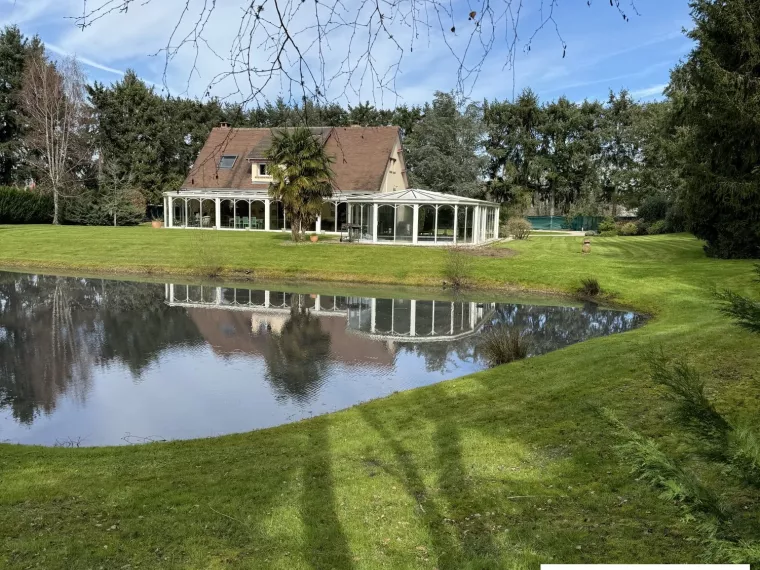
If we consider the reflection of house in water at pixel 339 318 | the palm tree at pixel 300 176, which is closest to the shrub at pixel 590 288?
the reflection of house in water at pixel 339 318

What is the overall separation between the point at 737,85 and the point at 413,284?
11.2 metres

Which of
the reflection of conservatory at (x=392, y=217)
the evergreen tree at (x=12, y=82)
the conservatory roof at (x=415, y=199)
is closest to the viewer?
the conservatory roof at (x=415, y=199)

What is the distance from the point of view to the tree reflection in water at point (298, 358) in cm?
888

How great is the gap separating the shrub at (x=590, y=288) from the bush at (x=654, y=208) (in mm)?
21749

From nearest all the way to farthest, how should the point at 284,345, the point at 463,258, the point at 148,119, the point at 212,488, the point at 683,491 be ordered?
1. the point at 683,491
2. the point at 212,488
3. the point at 284,345
4. the point at 463,258
5. the point at 148,119

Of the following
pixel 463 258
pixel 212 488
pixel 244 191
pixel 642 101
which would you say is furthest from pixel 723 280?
pixel 642 101

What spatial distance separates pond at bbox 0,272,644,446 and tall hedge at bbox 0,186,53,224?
1874 cm

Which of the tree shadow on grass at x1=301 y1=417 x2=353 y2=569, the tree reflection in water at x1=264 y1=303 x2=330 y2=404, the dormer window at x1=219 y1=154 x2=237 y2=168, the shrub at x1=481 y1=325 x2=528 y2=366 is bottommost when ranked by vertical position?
the tree reflection in water at x1=264 y1=303 x2=330 y2=404

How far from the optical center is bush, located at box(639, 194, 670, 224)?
121 ft

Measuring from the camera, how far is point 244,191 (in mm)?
34406

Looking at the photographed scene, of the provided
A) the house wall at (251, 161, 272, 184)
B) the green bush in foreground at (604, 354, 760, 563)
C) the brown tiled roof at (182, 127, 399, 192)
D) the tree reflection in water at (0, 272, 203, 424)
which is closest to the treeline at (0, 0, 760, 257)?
the brown tiled roof at (182, 127, 399, 192)

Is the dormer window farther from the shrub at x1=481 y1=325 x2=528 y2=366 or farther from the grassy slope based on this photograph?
the grassy slope

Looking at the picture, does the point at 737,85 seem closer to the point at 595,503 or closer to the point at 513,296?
the point at 513,296

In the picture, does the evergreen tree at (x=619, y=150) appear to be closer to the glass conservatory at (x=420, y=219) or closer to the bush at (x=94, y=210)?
the glass conservatory at (x=420, y=219)
